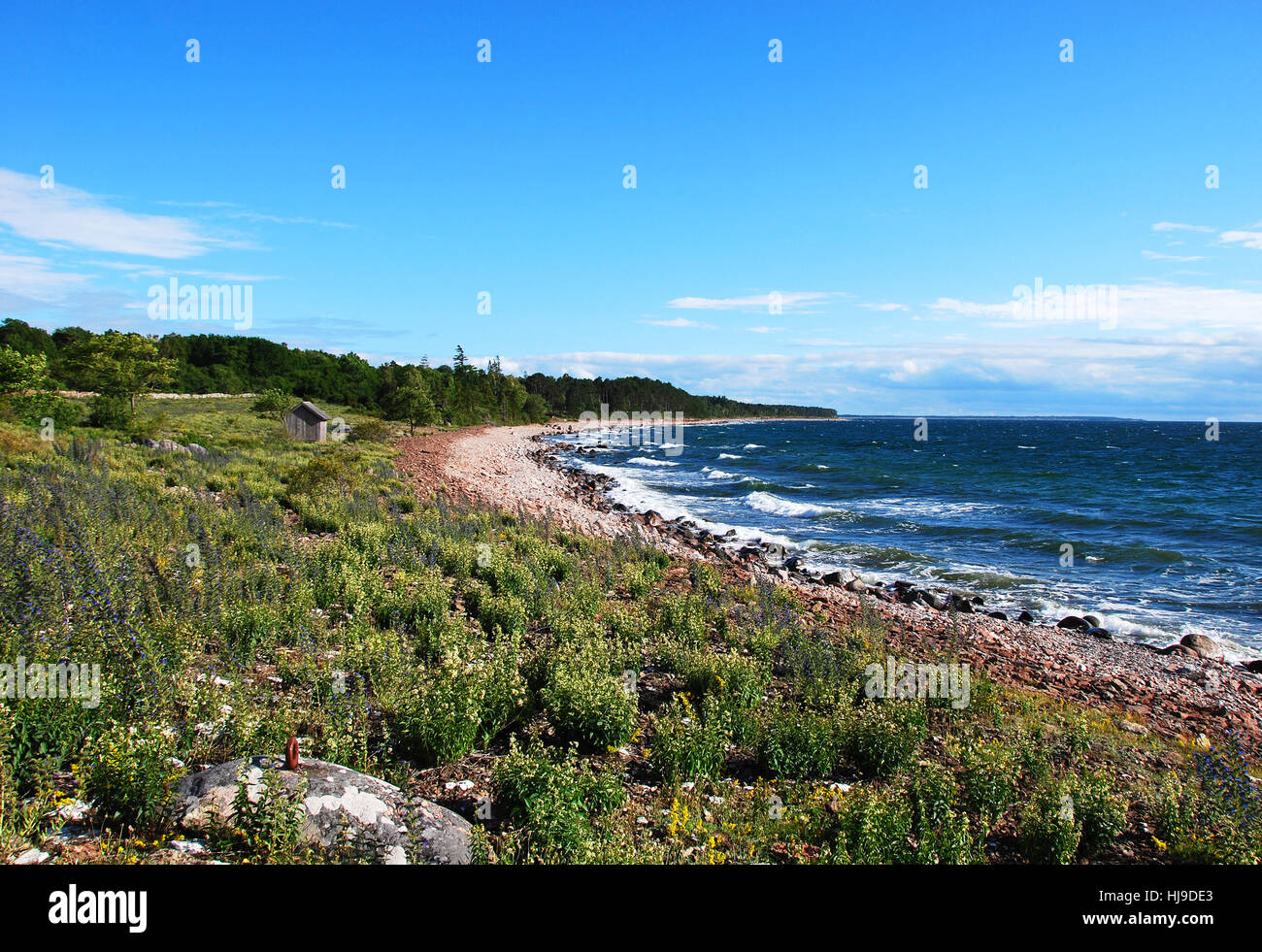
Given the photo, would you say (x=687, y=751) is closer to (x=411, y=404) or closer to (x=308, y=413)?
(x=308, y=413)

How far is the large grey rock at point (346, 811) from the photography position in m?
4.21

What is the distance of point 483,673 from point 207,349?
5254 inches

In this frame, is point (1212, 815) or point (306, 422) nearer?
point (1212, 815)

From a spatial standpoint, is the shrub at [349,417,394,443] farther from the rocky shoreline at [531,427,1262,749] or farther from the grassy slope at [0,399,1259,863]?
the grassy slope at [0,399,1259,863]

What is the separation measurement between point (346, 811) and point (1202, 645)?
17.8 meters

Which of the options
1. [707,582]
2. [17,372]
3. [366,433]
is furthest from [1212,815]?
[366,433]

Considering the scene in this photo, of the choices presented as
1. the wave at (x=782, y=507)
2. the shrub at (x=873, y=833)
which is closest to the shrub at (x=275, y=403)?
the wave at (x=782, y=507)

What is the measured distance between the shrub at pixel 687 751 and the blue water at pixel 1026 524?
567 inches

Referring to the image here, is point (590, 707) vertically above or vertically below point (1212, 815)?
above

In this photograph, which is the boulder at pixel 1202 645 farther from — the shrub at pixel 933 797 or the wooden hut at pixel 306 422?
the wooden hut at pixel 306 422

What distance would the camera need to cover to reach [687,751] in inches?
249

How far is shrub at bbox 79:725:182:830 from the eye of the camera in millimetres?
4328

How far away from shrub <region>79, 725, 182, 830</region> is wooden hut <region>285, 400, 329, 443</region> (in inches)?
1655
